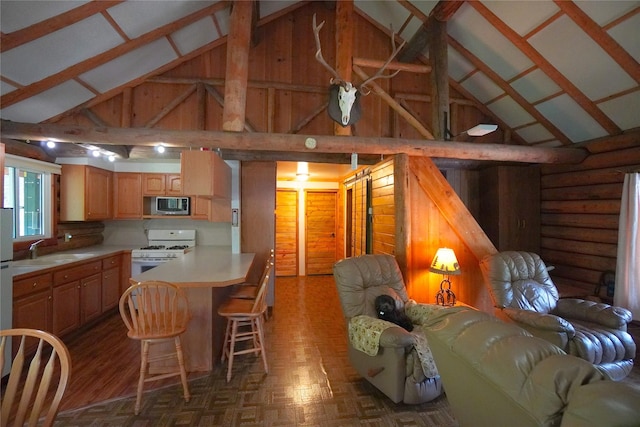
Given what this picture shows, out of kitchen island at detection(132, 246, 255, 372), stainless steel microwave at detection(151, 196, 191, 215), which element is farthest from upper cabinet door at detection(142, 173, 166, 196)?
kitchen island at detection(132, 246, 255, 372)

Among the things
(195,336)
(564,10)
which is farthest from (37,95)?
(564,10)

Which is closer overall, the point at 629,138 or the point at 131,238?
the point at 629,138

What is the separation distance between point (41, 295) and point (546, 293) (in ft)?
17.0

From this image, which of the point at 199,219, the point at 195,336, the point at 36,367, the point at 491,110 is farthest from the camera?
the point at 199,219

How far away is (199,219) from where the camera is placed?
5.02 m

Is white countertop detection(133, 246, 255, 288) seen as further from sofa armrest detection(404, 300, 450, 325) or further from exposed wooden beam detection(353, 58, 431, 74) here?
exposed wooden beam detection(353, 58, 431, 74)

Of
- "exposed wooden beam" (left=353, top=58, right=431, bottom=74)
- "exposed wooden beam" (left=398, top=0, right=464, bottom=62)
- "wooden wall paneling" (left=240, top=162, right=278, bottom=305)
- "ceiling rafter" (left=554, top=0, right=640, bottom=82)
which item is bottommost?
"wooden wall paneling" (left=240, top=162, right=278, bottom=305)

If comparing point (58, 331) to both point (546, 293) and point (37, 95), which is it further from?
point (546, 293)

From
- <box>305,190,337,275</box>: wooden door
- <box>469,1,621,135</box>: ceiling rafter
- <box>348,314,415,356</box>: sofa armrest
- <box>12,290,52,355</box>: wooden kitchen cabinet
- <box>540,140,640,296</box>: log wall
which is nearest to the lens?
<box>348,314,415,356</box>: sofa armrest

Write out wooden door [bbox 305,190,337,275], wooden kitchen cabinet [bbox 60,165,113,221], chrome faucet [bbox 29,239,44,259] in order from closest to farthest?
chrome faucet [bbox 29,239,44,259] → wooden kitchen cabinet [bbox 60,165,113,221] → wooden door [bbox 305,190,337,275]

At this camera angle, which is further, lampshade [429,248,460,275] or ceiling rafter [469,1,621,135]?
ceiling rafter [469,1,621,135]

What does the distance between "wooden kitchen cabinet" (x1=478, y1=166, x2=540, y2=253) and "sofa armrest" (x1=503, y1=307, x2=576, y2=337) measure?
90.1 inches

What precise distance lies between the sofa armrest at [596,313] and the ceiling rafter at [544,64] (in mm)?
2270

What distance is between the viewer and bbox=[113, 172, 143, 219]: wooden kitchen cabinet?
477 centimetres
